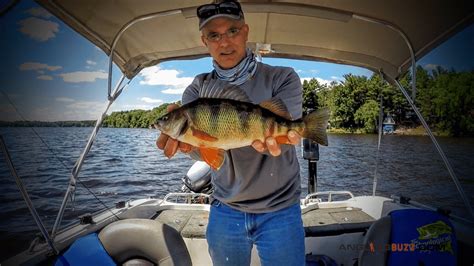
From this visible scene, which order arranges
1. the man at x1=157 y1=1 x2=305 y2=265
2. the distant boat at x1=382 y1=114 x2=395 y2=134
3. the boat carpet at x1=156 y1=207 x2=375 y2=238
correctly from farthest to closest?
the distant boat at x1=382 y1=114 x2=395 y2=134 → the boat carpet at x1=156 y1=207 x2=375 y2=238 → the man at x1=157 y1=1 x2=305 y2=265

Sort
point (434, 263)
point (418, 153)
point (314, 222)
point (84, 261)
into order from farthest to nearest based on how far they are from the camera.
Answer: point (418, 153), point (314, 222), point (434, 263), point (84, 261)

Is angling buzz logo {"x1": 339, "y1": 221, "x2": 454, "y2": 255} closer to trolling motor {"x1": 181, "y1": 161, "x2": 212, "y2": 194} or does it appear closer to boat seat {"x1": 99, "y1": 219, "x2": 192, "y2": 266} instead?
boat seat {"x1": 99, "y1": 219, "x2": 192, "y2": 266}

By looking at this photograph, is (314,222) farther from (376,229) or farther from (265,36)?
(265,36)

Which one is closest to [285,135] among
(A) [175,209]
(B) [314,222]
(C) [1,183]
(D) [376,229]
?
(D) [376,229]

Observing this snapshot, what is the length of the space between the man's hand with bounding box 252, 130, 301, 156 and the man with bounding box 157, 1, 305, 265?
13 centimetres

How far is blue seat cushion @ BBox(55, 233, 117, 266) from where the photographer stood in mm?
2850

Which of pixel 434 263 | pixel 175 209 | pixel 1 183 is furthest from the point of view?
pixel 1 183

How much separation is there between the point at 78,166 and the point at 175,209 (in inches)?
71.5

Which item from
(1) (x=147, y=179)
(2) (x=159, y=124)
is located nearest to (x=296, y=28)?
(2) (x=159, y=124)

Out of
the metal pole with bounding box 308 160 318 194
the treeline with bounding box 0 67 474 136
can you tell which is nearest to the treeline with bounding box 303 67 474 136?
the treeline with bounding box 0 67 474 136

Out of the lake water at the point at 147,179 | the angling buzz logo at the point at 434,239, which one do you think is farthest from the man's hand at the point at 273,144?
the lake water at the point at 147,179

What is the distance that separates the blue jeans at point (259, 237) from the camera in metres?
2.40

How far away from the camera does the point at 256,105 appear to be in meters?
2.34

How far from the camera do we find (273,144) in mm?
2213
